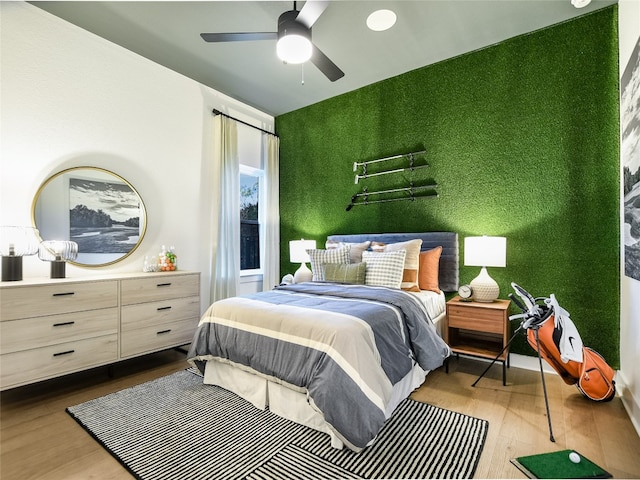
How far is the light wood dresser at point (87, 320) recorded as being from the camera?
2223mm

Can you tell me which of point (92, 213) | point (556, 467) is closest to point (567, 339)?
point (556, 467)

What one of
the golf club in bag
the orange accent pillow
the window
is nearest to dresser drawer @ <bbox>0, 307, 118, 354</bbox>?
the window

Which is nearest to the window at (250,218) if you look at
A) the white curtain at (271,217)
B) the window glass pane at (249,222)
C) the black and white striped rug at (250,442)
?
the window glass pane at (249,222)

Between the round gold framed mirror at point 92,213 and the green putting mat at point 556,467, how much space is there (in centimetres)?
357

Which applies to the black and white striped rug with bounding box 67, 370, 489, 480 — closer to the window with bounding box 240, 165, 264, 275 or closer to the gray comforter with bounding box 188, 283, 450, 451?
the gray comforter with bounding box 188, 283, 450, 451

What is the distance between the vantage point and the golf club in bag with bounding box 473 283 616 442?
6.78ft

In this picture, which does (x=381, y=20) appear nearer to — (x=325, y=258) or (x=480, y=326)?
(x=325, y=258)

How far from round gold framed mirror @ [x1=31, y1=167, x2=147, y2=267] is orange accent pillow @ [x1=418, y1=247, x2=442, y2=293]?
2.93 m

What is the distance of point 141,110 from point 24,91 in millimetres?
945

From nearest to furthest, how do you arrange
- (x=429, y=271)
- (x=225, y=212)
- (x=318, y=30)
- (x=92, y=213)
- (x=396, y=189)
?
1. (x=318, y=30)
2. (x=92, y=213)
3. (x=429, y=271)
4. (x=396, y=189)
5. (x=225, y=212)

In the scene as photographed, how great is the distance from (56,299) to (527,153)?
4.18 metres

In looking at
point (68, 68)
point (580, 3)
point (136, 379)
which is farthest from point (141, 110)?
point (580, 3)

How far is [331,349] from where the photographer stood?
5.97 feet

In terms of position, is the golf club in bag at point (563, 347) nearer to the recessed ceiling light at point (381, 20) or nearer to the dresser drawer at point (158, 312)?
the recessed ceiling light at point (381, 20)
